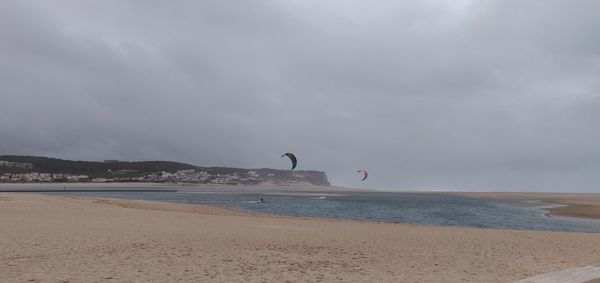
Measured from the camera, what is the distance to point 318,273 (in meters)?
13.3

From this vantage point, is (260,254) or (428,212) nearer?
(260,254)

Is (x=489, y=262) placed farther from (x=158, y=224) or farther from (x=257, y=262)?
(x=158, y=224)

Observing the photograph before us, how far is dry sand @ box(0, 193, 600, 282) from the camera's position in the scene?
A: 12695 mm

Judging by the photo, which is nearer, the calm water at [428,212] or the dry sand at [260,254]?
the dry sand at [260,254]

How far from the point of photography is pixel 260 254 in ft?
54.4

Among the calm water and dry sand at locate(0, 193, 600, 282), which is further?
the calm water

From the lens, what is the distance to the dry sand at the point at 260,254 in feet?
41.7

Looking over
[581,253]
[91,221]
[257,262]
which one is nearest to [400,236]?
[581,253]

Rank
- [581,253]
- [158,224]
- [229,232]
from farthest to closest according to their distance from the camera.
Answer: [158,224]
[229,232]
[581,253]

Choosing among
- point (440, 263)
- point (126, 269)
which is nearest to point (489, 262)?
point (440, 263)

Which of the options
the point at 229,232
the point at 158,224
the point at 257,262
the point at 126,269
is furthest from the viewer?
the point at 158,224

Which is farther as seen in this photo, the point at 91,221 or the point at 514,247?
the point at 91,221

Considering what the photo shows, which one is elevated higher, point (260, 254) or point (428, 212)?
point (260, 254)

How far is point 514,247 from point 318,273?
40.2 feet
